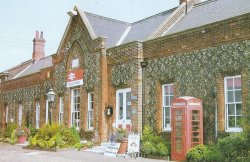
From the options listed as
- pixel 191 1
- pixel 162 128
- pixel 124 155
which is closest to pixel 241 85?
pixel 162 128

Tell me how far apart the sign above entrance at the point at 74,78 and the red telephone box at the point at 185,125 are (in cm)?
923

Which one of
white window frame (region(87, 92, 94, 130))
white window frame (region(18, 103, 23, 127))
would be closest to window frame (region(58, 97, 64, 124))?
white window frame (region(87, 92, 94, 130))

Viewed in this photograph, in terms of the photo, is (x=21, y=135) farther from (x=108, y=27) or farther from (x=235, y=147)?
(x=235, y=147)

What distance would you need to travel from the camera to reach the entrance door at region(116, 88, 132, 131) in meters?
20.0

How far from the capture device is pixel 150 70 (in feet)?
61.8

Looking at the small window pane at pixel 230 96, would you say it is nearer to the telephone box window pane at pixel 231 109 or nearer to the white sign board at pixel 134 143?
the telephone box window pane at pixel 231 109

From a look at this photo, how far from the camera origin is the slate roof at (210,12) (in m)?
18.2

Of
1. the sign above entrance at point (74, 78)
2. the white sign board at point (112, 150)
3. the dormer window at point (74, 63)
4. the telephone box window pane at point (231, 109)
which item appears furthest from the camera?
the dormer window at point (74, 63)

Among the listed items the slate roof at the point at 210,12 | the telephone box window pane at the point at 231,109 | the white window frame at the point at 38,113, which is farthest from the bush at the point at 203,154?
the white window frame at the point at 38,113

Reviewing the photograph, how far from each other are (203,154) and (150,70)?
6004 mm

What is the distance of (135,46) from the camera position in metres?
19.4

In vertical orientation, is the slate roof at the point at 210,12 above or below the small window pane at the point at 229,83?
above

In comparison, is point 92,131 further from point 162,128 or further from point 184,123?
point 184,123

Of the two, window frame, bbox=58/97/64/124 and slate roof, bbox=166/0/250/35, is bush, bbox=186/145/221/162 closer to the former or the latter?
slate roof, bbox=166/0/250/35
